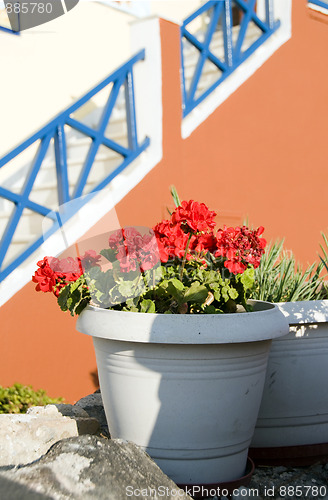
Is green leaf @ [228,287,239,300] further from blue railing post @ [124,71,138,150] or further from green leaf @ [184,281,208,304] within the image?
blue railing post @ [124,71,138,150]

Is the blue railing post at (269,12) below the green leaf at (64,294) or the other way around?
the other way around

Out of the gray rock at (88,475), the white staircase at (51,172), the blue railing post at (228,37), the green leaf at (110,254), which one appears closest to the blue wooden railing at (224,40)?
the blue railing post at (228,37)

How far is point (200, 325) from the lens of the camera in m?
1.86

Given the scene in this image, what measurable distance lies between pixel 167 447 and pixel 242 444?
276 millimetres

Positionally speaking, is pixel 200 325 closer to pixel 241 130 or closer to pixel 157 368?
pixel 157 368

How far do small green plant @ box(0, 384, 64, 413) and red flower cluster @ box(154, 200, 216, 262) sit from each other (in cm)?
175

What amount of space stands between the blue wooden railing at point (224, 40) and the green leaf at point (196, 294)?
2871mm

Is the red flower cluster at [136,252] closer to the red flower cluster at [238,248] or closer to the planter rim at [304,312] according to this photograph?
the red flower cluster at [238,248]

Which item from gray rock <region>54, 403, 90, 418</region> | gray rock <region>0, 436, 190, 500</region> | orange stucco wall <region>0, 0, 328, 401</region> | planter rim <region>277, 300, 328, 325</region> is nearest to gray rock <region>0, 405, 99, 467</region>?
gray rock <region>54, 403, 90, 418</region>

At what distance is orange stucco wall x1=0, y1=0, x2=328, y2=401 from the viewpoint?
3654mm

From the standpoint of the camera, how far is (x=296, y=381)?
2.31m

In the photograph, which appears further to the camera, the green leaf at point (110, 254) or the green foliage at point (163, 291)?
the green leaf at point (110, 254)

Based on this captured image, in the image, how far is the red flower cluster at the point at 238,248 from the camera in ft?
6.56

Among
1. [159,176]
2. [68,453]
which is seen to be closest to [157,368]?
[68,453]
